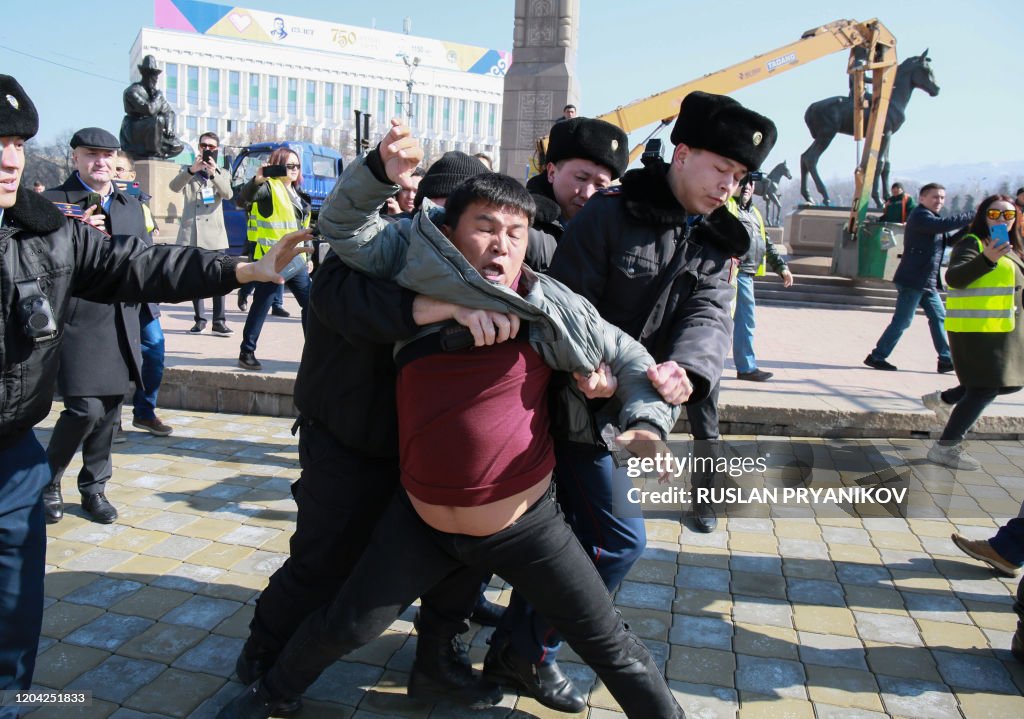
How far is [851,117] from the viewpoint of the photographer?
19.7 m

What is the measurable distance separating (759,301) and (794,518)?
11219mm

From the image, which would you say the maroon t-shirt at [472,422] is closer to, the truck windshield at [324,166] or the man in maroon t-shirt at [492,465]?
the man in maroon t-shirt at [492,465]

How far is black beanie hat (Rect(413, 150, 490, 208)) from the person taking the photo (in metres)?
2.73

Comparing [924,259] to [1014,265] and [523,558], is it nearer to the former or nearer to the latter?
[1014,265]

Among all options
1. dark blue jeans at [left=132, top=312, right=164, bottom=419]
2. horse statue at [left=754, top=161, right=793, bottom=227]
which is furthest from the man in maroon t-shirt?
horse statue at [left=754, top=161, right=793, bottom=227]

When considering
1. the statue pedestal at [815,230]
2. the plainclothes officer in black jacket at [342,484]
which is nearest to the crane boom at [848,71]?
the statue pedestal at [815,230]

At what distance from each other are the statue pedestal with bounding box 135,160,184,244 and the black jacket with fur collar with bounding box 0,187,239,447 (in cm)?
1257

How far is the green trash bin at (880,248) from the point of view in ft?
49.1

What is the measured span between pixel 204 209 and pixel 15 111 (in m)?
7.00

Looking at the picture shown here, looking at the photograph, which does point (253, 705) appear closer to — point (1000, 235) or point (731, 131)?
point (731, 131)

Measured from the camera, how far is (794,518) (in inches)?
173

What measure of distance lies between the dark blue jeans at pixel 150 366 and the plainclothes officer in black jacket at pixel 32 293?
2730mm

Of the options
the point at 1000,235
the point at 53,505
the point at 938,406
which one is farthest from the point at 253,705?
the point at 938,406

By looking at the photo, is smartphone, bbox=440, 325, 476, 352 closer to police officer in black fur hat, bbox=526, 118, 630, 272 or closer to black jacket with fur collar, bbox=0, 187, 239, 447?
black jacket with fur collar, bbox=0, 187, 239, 447
